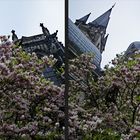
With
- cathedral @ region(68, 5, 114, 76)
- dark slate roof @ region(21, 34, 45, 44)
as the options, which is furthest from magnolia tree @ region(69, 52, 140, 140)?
dark slate roof @ region(21, 34, 45, 44)

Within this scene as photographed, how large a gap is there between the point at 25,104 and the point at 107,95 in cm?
264

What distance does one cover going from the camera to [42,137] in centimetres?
845

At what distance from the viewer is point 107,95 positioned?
1117 centimetres

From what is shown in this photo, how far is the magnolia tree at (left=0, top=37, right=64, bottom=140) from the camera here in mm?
8680

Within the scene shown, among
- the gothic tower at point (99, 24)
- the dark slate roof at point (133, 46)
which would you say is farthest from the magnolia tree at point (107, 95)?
the gothic tower at point (99, 24)

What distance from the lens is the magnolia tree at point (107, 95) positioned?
372 inches

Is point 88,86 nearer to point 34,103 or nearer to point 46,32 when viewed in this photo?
point 34,103

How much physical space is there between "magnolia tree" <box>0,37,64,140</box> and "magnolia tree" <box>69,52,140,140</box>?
16.2 inches

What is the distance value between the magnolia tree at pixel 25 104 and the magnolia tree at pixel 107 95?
411 mm

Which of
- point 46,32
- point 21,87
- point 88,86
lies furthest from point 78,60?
point 46,32

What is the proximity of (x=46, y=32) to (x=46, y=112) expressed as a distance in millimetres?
28239

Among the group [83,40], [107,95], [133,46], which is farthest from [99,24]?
[133,46]

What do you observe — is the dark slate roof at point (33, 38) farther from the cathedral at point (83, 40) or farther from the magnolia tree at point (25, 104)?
the magnolia tree at point (25, 104)

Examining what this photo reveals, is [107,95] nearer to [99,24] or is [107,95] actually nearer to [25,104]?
[25,104]
